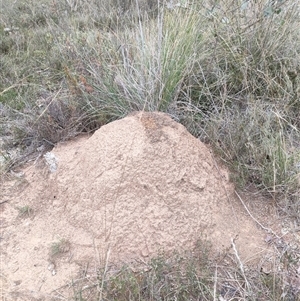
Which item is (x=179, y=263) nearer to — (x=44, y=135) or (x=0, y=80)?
(x=44, y=135)

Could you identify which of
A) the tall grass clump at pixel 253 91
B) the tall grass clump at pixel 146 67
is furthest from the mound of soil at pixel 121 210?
the tall grass clump at pixel 146 67

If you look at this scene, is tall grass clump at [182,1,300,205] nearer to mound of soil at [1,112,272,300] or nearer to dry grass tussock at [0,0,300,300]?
dry grass tussock at [0,0,300,300]

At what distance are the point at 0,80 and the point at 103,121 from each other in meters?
1.35

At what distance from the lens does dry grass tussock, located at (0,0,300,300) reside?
2.50m

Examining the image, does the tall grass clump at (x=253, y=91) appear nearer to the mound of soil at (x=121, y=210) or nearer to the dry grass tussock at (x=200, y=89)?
the dry grass tussock at (x=200, y=89)

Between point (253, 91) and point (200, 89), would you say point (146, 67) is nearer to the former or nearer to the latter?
point (200, 89)

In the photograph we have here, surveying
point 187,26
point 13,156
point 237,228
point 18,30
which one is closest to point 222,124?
point 237,228

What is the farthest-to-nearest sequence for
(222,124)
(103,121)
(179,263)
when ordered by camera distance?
(103,121) < (222,124) < (179,263)

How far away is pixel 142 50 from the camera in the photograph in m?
3.02

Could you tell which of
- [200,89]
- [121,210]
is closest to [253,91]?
[200,89]

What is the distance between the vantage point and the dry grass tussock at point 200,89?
8.20 feet

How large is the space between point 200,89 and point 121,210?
50.0 inches

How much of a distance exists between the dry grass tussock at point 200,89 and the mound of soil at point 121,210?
256 mm

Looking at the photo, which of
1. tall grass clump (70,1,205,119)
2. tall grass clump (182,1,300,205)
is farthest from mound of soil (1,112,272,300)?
tall grass clump (70,1,205,119)
